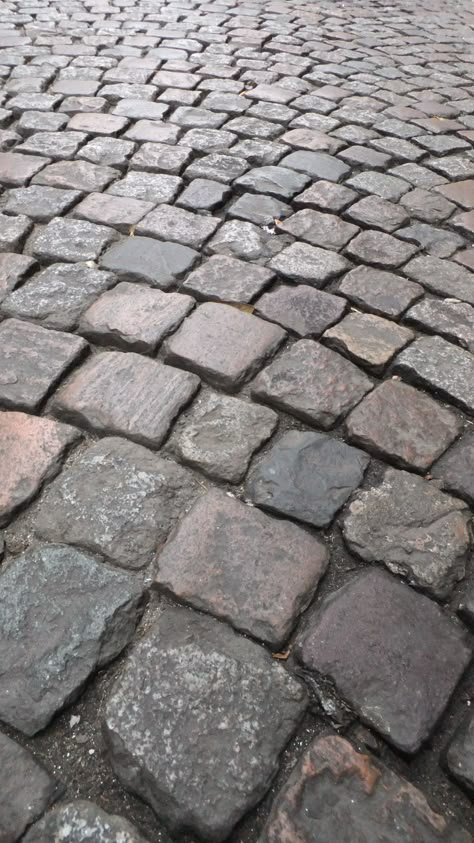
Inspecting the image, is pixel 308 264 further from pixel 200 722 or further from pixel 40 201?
pixel 200 722

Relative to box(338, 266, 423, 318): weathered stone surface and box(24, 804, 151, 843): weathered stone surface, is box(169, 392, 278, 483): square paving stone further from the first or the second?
box(24, 804, 151, 843): weathered stone surface

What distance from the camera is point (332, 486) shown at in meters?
1.64

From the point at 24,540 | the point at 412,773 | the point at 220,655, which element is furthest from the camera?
the point at 24,540

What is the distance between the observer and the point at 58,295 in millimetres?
2205

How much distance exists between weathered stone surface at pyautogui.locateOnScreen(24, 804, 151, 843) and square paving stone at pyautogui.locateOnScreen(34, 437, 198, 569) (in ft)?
1.65

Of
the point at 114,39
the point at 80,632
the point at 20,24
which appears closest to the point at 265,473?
the point at 80,632

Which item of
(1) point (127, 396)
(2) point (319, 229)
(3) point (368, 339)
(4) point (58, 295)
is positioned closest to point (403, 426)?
(3) point (368, 339)

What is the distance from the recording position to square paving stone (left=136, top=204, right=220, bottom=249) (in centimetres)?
253

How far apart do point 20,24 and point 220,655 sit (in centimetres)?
549

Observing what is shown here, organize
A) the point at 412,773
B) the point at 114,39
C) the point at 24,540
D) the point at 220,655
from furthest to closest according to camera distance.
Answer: the point at 114,39 → the point at 24,540 → the point at 220,655 → the point at 412,773

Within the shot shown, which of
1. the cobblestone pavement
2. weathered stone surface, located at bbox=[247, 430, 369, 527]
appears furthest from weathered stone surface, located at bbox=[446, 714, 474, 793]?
weathered stone surface, located at bbox=[247, 430, 369, 527]

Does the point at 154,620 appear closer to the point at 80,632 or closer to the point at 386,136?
the point at 80,632

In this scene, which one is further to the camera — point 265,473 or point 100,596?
point 265,473

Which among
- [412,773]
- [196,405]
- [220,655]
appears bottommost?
[412,773]
